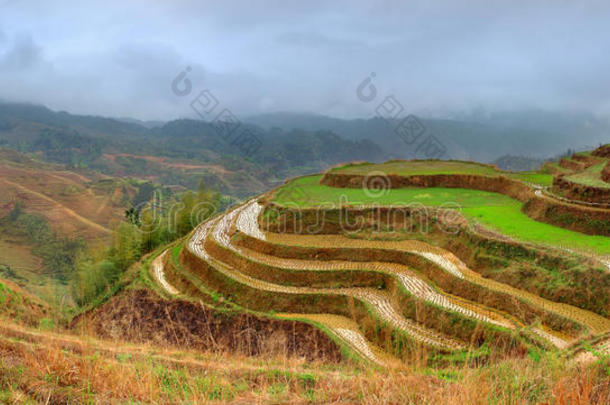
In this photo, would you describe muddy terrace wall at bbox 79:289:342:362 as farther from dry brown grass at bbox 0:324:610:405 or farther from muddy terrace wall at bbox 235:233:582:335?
dry brown grass at bbox 0:324:610:405

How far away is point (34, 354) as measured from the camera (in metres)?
3.59

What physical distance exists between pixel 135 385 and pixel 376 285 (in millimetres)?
9083

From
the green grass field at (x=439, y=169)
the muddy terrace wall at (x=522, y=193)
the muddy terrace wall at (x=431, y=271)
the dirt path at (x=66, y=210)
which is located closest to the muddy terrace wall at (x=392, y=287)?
the muddy terrace wall at (x=431, y=271)

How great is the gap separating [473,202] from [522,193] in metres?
2.08

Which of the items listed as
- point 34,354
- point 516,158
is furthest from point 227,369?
point 516,158

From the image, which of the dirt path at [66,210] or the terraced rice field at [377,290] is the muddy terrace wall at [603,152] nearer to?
the terraced rice field at [377,290]

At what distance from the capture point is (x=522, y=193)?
15.3 meters

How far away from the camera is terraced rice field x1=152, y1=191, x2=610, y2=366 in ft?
25.2

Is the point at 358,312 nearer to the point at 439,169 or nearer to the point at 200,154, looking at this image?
the point at 439,169

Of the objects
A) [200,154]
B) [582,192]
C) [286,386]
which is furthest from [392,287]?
[200,154]

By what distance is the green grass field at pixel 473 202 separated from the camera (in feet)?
32.4

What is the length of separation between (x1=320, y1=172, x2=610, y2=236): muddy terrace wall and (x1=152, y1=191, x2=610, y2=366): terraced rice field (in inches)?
145

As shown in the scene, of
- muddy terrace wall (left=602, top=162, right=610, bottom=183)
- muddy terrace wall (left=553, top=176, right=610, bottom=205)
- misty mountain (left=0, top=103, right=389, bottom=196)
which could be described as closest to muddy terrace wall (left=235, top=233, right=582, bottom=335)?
muddy terrace wall (left=553, top=176, right=610, bottom=205)

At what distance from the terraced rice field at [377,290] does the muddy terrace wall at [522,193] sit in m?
3.68
